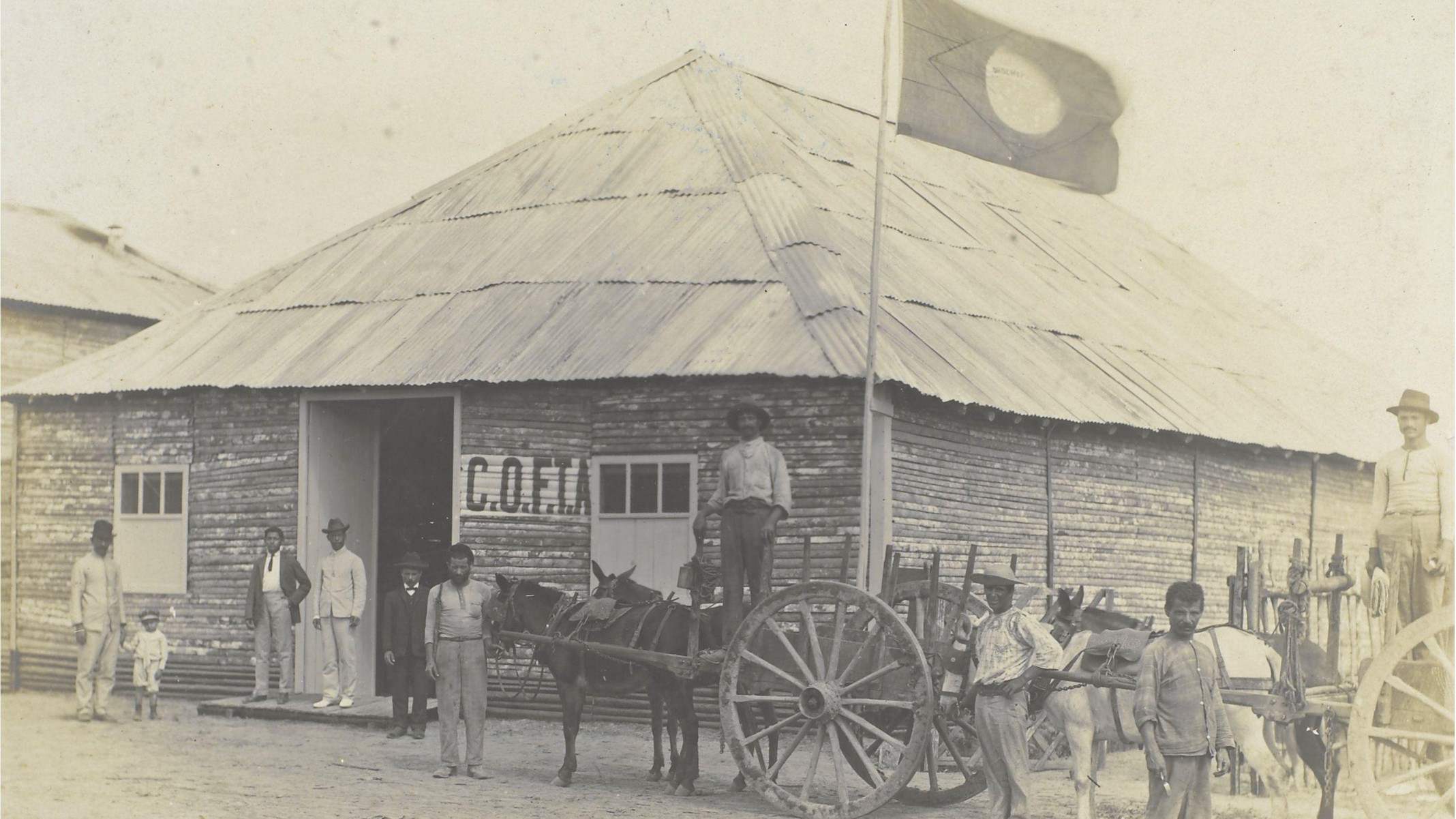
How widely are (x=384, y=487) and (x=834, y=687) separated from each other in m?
8.94

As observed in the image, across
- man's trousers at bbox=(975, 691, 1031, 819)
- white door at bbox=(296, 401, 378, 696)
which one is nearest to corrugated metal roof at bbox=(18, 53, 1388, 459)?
white door at bbox=(296, 401, 378, 696)

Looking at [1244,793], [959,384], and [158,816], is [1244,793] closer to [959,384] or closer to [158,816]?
[959,384]

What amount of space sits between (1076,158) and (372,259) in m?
8.45

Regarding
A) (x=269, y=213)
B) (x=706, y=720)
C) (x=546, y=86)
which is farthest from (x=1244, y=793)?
(x=269, y=213)

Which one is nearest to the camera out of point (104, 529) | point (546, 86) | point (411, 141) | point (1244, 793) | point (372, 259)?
point (1244, 793)

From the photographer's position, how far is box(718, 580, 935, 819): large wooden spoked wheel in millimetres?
8938

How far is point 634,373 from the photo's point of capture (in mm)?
14125

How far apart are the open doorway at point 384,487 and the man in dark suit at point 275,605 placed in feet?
2.98

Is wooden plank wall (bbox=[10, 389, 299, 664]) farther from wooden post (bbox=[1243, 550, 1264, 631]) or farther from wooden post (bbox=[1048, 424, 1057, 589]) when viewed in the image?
wooden post (bbox=[1243, 550, 1264, 631])

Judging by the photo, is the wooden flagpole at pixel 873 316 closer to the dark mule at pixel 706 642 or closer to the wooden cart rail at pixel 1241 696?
the dark mule at pixel 706 642

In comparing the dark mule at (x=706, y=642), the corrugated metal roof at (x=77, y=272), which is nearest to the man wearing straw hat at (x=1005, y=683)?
the dark mule at (x=706, y=642)

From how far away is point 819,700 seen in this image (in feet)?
30.6

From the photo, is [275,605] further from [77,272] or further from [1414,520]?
[77,272]

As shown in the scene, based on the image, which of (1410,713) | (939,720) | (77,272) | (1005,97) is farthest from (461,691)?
(77,272)
